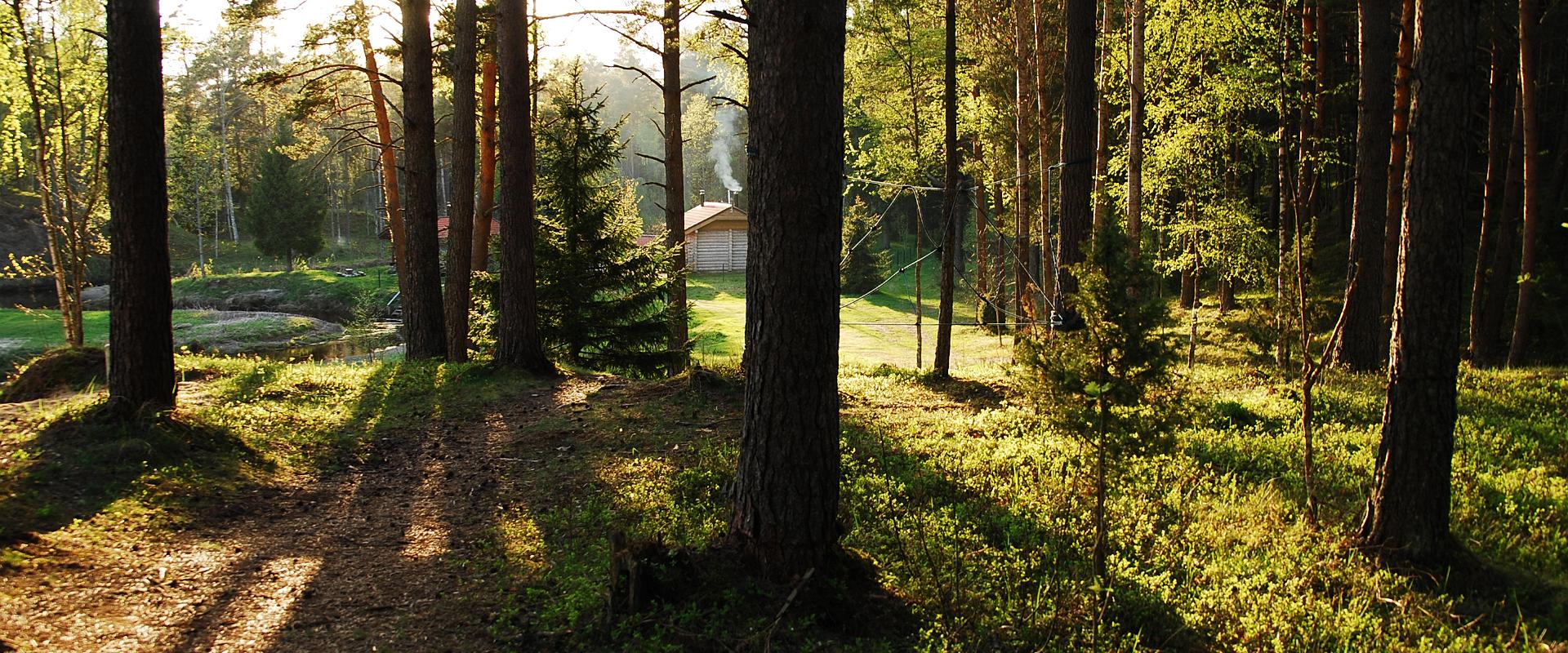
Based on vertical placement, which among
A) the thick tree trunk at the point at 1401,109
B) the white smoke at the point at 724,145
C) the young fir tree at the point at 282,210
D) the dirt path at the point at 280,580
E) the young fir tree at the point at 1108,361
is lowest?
the dirt path at the point at 280,580

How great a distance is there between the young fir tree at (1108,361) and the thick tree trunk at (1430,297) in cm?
149

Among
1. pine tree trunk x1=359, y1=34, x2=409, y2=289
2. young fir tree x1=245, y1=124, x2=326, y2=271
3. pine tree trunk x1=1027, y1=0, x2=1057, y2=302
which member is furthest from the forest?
young fir tree x1=245, y1=124, x2=326, y2=271

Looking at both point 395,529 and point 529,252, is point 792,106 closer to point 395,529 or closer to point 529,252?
point 395,529

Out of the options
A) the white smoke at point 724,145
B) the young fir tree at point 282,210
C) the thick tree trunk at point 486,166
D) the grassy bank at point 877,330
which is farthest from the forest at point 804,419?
the white smoke at point 724,145

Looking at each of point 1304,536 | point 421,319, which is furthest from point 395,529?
point 421,319

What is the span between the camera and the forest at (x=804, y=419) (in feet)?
13.9

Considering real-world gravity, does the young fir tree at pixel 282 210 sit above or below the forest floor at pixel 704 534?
above

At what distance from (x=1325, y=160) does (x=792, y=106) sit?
9.98 meters

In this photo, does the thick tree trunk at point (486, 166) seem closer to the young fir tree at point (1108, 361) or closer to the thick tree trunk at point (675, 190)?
the thick tree trunk at point (675, 190)

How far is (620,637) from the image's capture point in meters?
3.92

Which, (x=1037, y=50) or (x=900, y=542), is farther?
(x=1037, y=50)

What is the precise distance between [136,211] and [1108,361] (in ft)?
22.9

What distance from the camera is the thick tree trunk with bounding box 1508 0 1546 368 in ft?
32.4

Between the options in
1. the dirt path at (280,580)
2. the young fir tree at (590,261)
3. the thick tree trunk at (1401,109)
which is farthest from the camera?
the young fir tree at (590,261)
